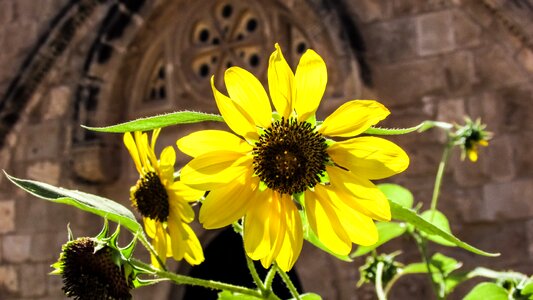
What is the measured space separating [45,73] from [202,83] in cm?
85

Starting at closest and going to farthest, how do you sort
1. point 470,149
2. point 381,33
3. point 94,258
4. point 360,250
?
point 94,258 → point 360,250 → point 470,149 → point 381,33

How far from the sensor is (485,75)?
2.71 meters

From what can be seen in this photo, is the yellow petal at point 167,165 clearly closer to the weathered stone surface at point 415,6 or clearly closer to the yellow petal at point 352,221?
the yellow petal at point 352,221

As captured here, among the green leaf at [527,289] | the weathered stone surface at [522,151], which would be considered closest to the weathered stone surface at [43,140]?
the weathered stone surface at [522,151]

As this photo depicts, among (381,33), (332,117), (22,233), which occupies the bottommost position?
(22,233)

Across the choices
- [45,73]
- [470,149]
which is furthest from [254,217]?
[45,73]

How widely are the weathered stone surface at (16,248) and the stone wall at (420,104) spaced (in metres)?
0.05

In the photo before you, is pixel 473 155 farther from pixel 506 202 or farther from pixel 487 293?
pixel 506 202

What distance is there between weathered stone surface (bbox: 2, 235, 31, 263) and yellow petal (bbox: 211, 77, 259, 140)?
10.9 ft

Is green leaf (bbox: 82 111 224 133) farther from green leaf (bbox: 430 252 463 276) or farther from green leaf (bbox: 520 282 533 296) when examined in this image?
green leaf (bbox: 430 252 463 276)

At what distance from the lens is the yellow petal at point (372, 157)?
567 millimetres

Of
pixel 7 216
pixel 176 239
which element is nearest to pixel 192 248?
pixel 176 239

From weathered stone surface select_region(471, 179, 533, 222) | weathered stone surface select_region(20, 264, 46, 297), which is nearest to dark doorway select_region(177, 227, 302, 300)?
weathered stone surface select_region(20, 264, 46, 297)

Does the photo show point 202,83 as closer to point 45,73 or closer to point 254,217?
point 45,73
